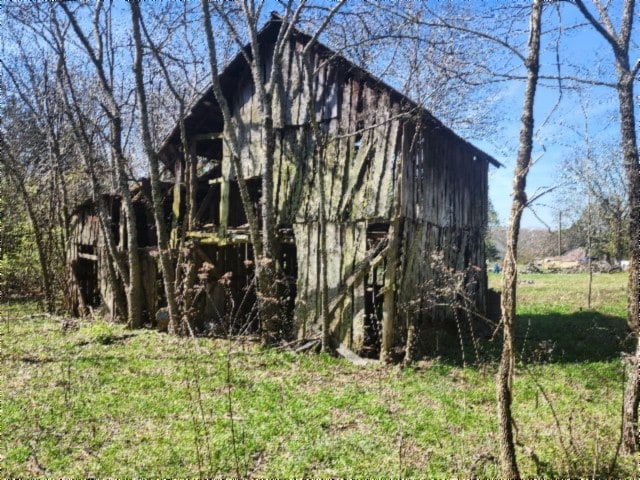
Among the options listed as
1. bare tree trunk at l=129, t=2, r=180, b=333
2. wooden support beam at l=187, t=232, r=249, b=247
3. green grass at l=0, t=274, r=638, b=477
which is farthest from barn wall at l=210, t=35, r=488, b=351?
bare tree trunk at l=129, t=2, r=180, b=333

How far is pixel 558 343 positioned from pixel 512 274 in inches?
336

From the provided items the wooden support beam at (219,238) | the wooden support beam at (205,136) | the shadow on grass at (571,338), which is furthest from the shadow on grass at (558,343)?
the wooden support beam at (205,136)

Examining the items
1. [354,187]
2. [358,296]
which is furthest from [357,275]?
[354,187]

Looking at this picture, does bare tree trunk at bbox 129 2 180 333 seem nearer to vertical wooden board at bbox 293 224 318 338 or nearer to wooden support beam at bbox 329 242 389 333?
vertical wooden board at bbox 293 224 318 338

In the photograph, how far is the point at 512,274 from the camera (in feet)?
10.4

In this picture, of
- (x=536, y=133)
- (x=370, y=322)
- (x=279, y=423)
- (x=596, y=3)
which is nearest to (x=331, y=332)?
(x=370, y=322)

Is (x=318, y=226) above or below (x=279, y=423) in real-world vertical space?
above

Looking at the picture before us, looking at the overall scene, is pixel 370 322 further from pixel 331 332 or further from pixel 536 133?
pixel 536 133

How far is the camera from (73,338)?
34.6 feet

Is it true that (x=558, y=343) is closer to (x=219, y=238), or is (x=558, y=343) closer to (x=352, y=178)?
(x=352, y=178)

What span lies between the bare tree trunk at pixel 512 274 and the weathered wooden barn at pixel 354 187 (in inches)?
177

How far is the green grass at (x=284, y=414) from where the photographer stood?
4.60 metres

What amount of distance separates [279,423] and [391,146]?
593cm

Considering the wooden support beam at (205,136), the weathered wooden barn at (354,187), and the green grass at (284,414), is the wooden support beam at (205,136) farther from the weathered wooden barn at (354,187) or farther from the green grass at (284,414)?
the green grass at (284,414)
